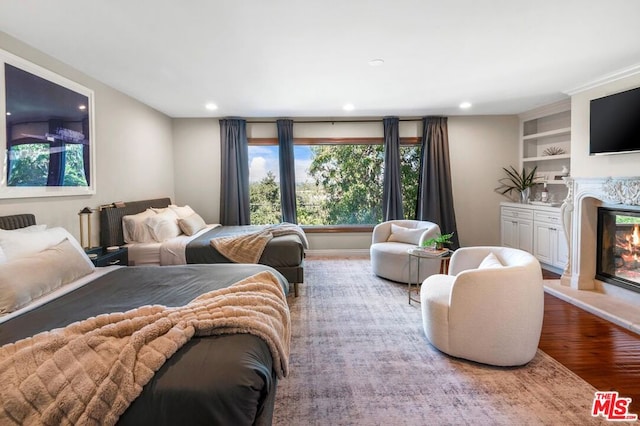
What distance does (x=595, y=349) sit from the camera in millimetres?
2680

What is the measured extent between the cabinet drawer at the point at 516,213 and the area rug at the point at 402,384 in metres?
3.21

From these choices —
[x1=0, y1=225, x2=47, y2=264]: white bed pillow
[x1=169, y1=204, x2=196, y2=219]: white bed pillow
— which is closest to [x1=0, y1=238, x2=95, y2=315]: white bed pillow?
[x1=0, y1=225, x2=47, y2=264]: white bed pillow

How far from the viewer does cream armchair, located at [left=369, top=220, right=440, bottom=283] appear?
432cm

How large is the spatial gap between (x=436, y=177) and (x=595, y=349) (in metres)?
3.68

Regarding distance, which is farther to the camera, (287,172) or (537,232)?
(287,172)

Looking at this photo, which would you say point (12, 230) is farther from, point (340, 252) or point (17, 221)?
point (340, 252)

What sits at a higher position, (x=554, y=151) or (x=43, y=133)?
(x=554, y=151)

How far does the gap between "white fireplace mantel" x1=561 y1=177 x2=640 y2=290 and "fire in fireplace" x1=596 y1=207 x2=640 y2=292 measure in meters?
0.07

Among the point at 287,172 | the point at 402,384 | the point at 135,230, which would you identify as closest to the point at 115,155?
the point at 135,230

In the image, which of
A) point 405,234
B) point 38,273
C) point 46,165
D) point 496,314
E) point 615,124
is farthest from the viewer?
point 405,234

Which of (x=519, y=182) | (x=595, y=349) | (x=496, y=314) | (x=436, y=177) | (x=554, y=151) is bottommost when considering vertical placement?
(x=595, y=349)

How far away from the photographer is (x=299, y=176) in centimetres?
625

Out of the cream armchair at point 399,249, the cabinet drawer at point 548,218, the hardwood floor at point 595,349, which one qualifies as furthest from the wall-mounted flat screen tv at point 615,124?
the cream armchair at point 399,249

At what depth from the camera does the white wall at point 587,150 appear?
3480 mm
